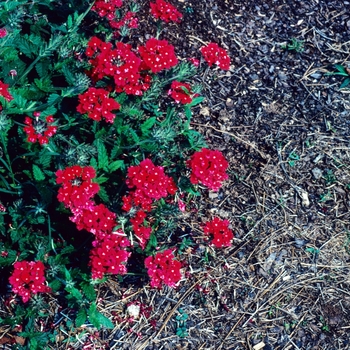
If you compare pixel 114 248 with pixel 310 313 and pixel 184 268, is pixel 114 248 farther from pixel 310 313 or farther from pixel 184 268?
pixel 310 313

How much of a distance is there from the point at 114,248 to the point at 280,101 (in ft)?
7.46

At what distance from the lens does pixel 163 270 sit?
321 cm

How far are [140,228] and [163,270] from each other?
0.95 feet

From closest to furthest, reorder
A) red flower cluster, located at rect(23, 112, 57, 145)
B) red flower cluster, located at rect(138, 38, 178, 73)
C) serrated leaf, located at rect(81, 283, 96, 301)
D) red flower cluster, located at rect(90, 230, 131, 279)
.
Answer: red flower cluster, located at rect(90, 230, 131, 279), red flower cluster, located at rect(23, 112, 57, 145), serrated leaf, located at rect(81, 283, 96, 301), red flower cluster, located at rect(138, 38, 178, 73)

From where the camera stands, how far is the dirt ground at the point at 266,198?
366 centimetres

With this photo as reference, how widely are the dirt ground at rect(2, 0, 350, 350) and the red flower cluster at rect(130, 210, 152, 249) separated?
43 centimetres

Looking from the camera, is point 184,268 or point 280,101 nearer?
point 184,268

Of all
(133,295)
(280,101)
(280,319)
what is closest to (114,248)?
(133,295)

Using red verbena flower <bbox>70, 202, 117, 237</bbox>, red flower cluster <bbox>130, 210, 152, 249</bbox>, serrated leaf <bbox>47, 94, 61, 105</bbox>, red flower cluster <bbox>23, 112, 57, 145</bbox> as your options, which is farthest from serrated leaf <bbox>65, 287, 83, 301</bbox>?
serrated leaf <bbox>47, 94, 61, 105</bbox>

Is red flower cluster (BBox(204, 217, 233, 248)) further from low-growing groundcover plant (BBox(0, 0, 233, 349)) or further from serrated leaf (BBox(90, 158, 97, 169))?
serrated leaf (BBox(90, 158, 97, 169))

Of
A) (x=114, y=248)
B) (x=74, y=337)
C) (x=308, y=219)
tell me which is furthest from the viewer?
(x=308, y=219)

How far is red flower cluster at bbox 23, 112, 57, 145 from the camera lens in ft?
10.2

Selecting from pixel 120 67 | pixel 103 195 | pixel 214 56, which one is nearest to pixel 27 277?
pixel 103 195

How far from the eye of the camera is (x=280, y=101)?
4645mm
